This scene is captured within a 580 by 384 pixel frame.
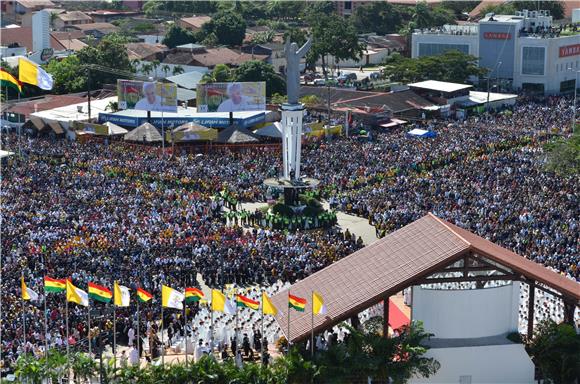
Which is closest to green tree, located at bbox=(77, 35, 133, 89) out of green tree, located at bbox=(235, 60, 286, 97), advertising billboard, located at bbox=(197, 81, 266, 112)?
green tree, located at bbox=(235, 60, 286, 97)

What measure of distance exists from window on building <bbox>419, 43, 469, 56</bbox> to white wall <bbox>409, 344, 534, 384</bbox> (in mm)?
71837

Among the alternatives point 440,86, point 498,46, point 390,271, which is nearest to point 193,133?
point 440,86

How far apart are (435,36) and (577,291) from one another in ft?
238

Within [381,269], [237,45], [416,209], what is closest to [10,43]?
[237,45]

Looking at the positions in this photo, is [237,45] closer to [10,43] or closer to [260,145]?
[10,43]

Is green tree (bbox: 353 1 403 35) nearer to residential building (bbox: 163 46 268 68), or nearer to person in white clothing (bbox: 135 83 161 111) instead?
residential building (bbox: 163 46 268 68)

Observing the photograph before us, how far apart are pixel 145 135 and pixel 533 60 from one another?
4190 centimetres

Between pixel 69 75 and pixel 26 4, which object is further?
pixel 26 4

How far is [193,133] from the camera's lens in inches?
2608

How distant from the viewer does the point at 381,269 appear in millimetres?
29844

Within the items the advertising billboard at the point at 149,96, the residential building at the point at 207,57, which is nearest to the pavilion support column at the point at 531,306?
the advertising billboard at the point at 149,96

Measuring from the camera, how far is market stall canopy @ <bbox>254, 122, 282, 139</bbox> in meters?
67.6

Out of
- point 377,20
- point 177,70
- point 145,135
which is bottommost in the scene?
point 145,135

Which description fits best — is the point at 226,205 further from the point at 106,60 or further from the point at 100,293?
the point at 106,60
